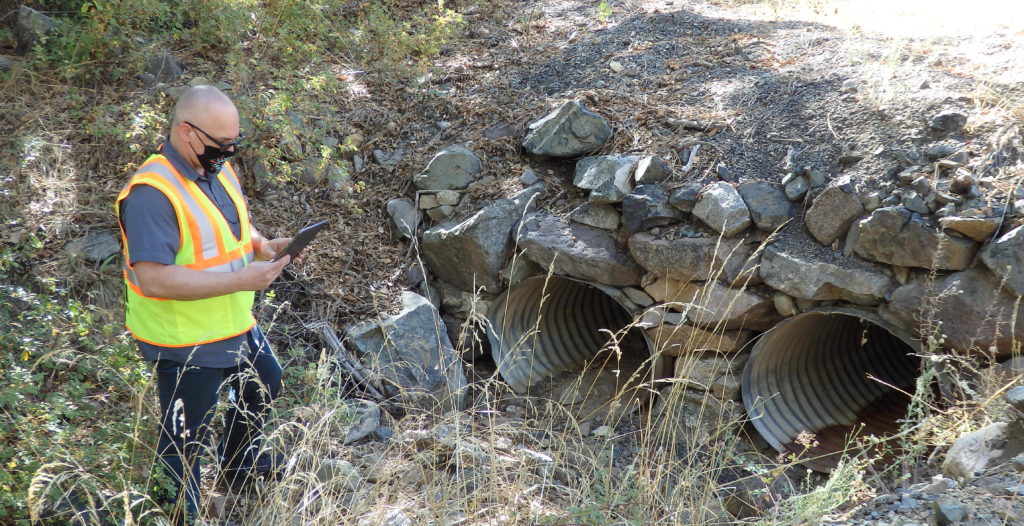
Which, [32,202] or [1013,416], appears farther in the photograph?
[32,202]

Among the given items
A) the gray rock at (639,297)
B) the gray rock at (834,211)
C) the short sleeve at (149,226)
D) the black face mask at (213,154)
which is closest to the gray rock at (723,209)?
the gray rock at (834,211)

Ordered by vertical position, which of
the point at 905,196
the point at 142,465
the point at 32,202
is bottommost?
the point at 142,465

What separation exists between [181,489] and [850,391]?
15.1 feet

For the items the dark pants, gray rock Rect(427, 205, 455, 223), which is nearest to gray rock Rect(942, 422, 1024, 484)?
the dark pants

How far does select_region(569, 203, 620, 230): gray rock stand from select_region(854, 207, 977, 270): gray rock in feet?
4.98

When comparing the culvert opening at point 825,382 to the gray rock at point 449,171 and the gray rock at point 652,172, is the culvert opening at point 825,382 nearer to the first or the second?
the gray rock at point 652,172

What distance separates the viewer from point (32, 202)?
488 cm

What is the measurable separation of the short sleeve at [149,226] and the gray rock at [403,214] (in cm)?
270

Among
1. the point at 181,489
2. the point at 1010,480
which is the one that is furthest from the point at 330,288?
the point at 1010,480

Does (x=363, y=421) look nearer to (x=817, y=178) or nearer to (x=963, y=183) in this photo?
(x=817, y=178)

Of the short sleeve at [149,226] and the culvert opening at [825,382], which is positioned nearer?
the short sleeve at [149,226]

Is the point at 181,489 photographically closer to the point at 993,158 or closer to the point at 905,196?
the point at 905,196

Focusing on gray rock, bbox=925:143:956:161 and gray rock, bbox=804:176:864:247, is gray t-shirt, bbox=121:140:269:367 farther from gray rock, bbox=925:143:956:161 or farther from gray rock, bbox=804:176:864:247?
gray rock, bbox=925:143:956:161

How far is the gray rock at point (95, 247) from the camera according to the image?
4.71 m
